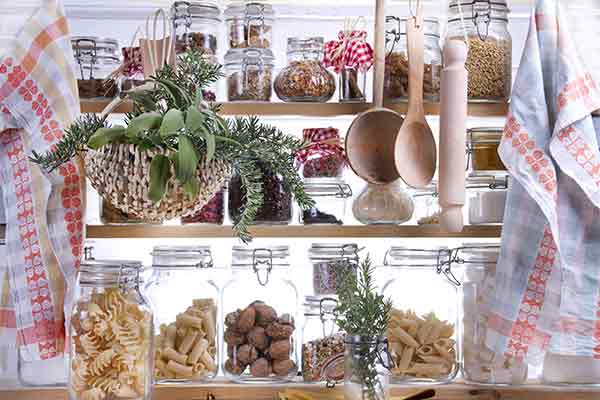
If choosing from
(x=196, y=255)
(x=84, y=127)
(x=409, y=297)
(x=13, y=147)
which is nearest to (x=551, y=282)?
(x=409, y=297)

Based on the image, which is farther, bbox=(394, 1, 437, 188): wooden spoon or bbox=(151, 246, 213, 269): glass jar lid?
bbox=(151, 246, 213, 269): glass jar lid

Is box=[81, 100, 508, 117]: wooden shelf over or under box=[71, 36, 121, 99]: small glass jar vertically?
under

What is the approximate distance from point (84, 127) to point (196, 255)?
0.38 metres

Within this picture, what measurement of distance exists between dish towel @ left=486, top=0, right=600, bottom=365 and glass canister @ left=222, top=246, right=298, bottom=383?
35 cm

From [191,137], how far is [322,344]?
0.51 metres

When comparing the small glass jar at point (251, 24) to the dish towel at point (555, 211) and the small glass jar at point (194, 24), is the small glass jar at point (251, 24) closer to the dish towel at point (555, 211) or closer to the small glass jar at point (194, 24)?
the small glass jar at point (194, 24)

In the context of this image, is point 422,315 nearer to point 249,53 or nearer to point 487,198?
point 487,198

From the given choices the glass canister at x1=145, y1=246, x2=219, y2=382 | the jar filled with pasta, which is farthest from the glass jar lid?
the jar filled with pasta

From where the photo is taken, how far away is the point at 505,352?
1331mm

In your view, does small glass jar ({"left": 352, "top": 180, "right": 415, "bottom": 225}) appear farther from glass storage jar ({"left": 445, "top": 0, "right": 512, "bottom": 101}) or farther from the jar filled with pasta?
the jar filled with pasta

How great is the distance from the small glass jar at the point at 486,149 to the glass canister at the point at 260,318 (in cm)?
37

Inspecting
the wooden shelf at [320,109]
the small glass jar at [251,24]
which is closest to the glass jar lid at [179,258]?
the wooden shelf at [320,109]

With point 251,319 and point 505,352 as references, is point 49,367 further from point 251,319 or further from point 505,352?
point 505,352

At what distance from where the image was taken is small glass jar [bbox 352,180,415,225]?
4.55 feet
